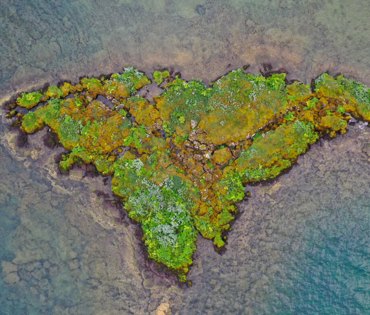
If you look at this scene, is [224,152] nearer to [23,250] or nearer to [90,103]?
[90,103]

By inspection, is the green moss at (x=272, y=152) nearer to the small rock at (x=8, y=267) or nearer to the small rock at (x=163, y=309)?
the small rock at (x=163, y=309)

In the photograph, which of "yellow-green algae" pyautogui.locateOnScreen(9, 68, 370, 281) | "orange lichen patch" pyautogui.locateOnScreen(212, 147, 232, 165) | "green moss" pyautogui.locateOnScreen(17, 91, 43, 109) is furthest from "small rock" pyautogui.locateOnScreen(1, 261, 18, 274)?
"orange lichen patch" pyautogui.locateOnScreen(212, 147, 232, 165)

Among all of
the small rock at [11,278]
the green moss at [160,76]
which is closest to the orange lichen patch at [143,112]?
the green moss at [160,76]

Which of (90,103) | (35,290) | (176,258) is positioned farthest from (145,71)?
(35,290)

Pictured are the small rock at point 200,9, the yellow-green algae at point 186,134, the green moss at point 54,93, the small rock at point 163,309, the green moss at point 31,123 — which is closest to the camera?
the small rock at point 163,309

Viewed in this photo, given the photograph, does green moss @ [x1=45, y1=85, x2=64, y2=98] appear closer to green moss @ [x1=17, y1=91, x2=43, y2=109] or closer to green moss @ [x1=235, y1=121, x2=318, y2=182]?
green moss @ [x1=17, y1=91, x2=43, y2=109]
